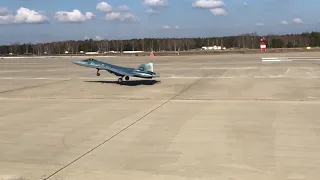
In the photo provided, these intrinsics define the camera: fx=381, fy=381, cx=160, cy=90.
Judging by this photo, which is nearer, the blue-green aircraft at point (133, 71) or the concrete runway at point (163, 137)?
the concrete runway at point (163, 137)

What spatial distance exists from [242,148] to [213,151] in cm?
81

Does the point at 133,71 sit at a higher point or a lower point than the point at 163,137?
higher

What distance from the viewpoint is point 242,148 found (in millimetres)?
9898

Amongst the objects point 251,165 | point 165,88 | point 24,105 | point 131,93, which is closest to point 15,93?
point 24,105

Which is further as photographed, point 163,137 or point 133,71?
point 133,71

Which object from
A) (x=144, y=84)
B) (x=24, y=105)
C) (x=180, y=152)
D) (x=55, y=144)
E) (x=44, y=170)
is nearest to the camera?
(x=44, y=170)

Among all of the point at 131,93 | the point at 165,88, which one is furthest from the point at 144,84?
the point at 131,93

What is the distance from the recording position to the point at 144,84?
87.7 feet

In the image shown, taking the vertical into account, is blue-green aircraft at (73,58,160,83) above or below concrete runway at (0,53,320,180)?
above

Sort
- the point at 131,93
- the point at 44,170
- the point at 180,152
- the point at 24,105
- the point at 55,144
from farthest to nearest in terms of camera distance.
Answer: the point at 131,93
the point at 24,105
the point at 55,144
the point at 180,152
the point at 44,170

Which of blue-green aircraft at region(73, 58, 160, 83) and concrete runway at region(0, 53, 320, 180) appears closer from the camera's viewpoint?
concrete runway at region(0, 53, 320, 180)

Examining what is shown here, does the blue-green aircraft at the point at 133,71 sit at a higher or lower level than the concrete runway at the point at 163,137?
higher

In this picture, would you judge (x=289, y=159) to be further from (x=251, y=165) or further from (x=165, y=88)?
(x=165, y=88)

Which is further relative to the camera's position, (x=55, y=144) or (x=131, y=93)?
(x=131, y=93)
